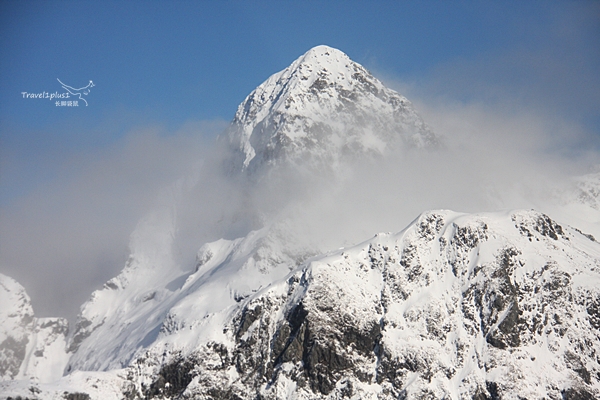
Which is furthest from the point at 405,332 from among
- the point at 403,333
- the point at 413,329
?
the point at 413,329

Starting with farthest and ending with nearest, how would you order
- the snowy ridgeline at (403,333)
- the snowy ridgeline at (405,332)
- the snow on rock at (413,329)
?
the snow on rock at (413,329)
the snowy ridgeline at (405,332)
the snowy ridgeline at (403,333)

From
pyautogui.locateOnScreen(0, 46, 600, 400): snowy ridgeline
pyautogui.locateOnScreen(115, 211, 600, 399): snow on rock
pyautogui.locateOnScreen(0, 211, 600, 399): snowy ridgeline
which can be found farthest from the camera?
pyautogui.locateOnScreen(115, 211, 600, 399): snow on rock

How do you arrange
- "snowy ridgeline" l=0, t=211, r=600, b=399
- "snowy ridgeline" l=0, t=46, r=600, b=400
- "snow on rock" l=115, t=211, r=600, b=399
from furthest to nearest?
1. "snow on rock" l=115, t=211, r=600, b=399
2. "snowy ridgeline" l=0, t=211, r=600, b=399
3. "snowy ridgeline" l=0, t=46, r=600, b=400

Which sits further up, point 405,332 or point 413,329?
point 413,329

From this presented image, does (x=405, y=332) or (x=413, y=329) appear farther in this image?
(x=413, y=329)

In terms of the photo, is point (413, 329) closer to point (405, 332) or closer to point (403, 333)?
point (405, 332)

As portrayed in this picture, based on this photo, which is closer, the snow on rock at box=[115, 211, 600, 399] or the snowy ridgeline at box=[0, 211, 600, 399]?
the snowy ridgeline at box=[0, 211, 600, 399]

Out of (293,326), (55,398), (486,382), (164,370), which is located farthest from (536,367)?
(55,398)

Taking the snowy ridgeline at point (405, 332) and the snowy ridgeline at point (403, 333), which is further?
the snowy ridgeline at point (405, 332)

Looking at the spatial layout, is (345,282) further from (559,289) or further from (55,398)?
(55,398)

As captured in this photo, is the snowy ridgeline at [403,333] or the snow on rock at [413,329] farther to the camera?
the snow on rock at [413,329]

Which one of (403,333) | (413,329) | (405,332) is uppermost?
(413,329)

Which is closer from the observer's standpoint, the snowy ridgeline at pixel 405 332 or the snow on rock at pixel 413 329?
the snowy ridgeline at pixel 405 332

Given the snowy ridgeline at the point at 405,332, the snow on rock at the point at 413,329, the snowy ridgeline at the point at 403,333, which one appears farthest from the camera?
the snow on rock at the point at 413,329
